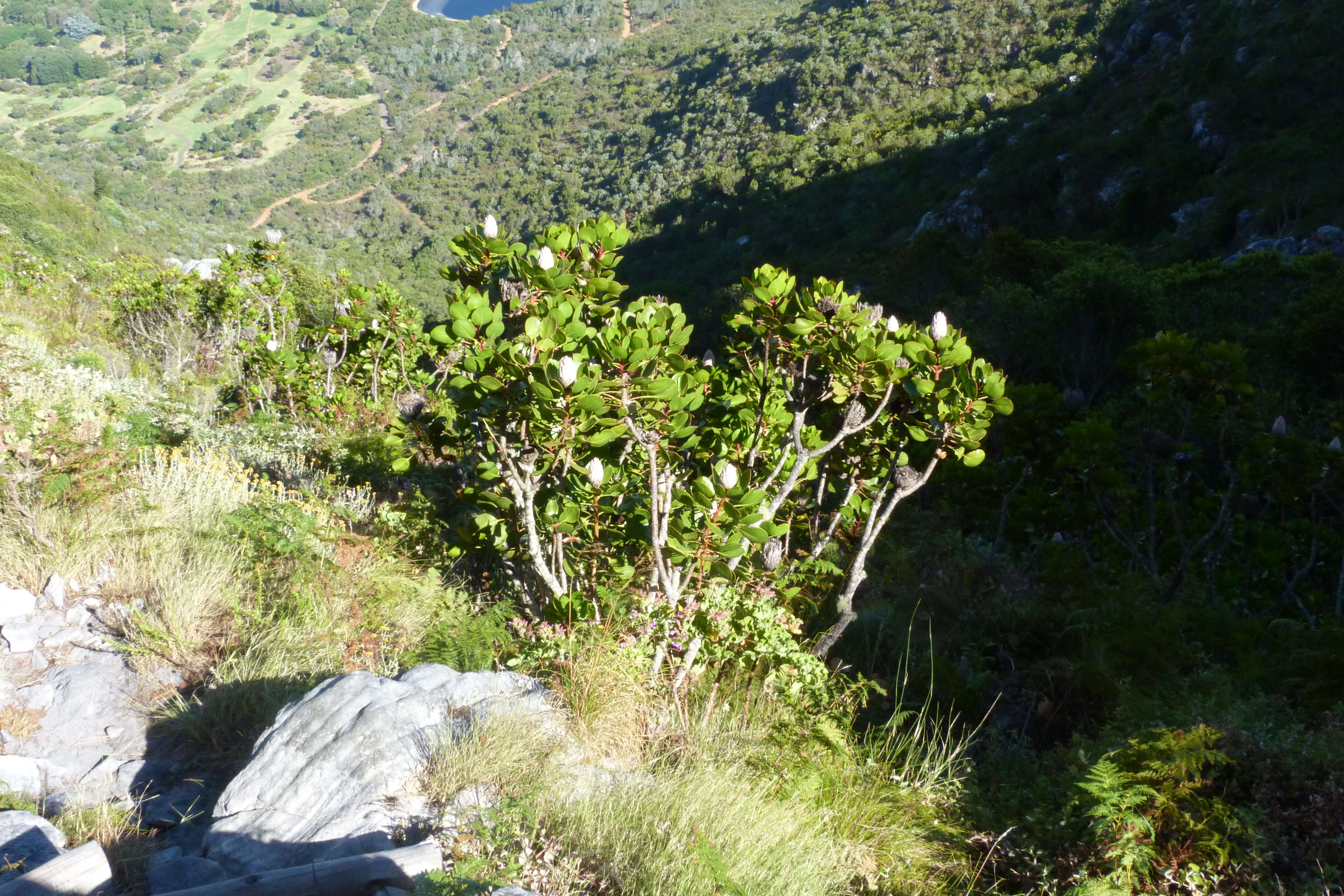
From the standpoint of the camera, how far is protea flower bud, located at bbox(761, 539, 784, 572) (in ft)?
9.87

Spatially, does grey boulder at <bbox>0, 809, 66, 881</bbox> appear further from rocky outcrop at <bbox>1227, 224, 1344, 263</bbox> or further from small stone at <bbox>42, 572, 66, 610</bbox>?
rocky outcrop at <bbox>1227, 224, 1344, 263</bbox>

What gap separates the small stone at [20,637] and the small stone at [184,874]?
5.00 feet

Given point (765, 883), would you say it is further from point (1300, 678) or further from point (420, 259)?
point (420, 259)

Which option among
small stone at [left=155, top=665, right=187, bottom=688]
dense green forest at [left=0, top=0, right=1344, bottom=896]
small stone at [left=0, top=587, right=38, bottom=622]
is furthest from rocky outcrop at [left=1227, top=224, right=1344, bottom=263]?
small stone at [left=0, top=587, right=38, bottom=622]

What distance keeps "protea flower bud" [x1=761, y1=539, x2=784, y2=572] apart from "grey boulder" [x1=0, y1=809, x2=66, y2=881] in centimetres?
229

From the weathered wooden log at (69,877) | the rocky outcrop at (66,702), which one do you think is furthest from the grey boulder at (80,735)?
the weathered wooden log at (69,877)

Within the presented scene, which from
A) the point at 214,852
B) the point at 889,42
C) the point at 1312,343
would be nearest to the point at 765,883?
the point at 214,852

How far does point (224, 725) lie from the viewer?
2455 mm

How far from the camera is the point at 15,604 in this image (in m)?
2.90

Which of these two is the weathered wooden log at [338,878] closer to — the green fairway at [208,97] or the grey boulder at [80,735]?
the grey boulder at [80,735]

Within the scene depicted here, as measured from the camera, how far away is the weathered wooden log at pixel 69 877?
1.50 meters

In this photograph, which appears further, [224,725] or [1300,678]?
[1300,678]

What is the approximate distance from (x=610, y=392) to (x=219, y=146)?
248ft

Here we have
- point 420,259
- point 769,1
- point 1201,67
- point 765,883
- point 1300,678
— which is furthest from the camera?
point 769,1
